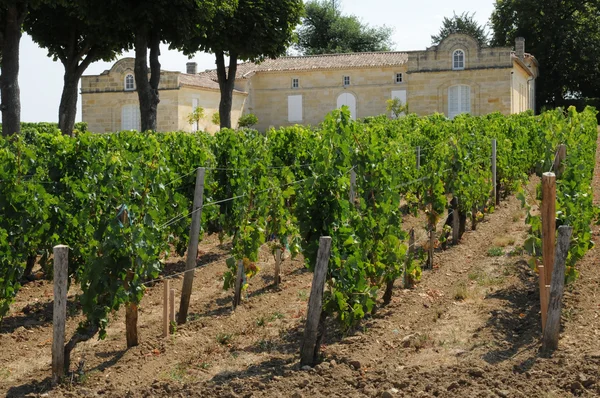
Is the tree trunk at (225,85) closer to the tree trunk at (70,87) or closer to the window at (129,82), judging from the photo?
the tree trunk at (70,87)

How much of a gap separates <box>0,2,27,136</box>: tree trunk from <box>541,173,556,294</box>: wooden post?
12.0 m

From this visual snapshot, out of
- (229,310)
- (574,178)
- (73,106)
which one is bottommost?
(229,310)

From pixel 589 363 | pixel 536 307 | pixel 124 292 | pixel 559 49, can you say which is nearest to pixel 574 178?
pixel 536 307

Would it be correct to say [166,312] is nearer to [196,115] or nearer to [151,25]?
[151,25]

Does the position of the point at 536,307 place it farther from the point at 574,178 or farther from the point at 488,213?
the point at 488,213

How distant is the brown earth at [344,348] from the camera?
550cm

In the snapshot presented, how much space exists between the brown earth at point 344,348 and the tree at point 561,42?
4129cm

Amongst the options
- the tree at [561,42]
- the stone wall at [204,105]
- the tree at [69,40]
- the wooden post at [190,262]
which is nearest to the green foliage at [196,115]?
the stone wall at [204,105]

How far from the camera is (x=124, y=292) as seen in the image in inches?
249

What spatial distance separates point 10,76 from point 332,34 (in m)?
50.0

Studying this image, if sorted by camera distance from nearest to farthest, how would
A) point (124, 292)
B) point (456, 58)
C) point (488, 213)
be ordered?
point (124, 292) → point (488, 213) → point (456, 58)

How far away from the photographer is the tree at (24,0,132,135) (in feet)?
69.7

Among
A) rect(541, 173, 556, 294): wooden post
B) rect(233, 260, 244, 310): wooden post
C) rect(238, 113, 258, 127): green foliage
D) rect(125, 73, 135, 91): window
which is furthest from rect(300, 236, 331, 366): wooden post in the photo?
rect(125, 73, 135, 91): window

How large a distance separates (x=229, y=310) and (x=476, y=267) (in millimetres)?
3073
